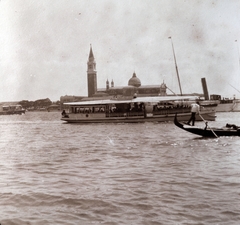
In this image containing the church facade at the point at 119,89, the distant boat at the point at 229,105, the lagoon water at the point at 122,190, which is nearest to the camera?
the lagoon water at the point at 122,190

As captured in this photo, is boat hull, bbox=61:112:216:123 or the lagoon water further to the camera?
boat hull, bbox=61:112:216:123

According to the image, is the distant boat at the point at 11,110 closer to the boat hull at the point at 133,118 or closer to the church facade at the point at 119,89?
the church facade at the point at 119,89

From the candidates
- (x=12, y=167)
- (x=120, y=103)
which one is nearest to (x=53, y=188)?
(x=12, y=167)

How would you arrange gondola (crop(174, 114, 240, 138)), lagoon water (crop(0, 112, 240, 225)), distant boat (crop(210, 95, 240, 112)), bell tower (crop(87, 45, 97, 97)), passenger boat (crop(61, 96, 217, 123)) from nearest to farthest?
lagoon water (crop(0, 112, 240, 225)), gondola (crop(174, 114, 240, 138)), passenger boat (crop(61, 96, 217, 123)), distant boat (crop(210, 95, 240, 112)), bell tower (crop(87, 45, 97, 97))

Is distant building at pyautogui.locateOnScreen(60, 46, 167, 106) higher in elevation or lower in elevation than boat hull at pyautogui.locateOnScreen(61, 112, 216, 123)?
higher

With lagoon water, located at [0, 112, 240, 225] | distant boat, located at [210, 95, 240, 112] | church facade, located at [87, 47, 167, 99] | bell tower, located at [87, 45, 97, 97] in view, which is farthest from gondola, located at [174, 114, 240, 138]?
bell tower, located at [87, 45, 97, 97]

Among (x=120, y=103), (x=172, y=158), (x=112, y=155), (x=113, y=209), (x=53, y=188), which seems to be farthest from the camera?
(x=120, y=103)

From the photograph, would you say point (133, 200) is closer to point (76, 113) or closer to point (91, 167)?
point (91, 167)

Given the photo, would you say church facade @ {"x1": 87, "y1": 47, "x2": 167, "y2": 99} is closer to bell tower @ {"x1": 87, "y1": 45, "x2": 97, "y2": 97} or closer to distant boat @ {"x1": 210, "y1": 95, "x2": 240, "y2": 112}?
bell tower @ {"x1": 87, "y1": 45, "x2": 97, "y2": 97}

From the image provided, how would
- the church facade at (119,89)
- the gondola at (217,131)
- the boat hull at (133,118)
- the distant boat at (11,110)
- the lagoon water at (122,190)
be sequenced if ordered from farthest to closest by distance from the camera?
1. the church facade at (119,89)
2. the distant boat at (11,110)
3. the boat hull at (133,118)
4. the gondola at (217,131)
5. the lagoon water at (122,190)

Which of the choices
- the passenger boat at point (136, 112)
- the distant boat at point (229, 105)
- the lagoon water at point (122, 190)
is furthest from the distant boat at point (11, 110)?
the lagoon water at point (122, 190)

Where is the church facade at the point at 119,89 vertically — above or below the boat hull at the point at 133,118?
above
